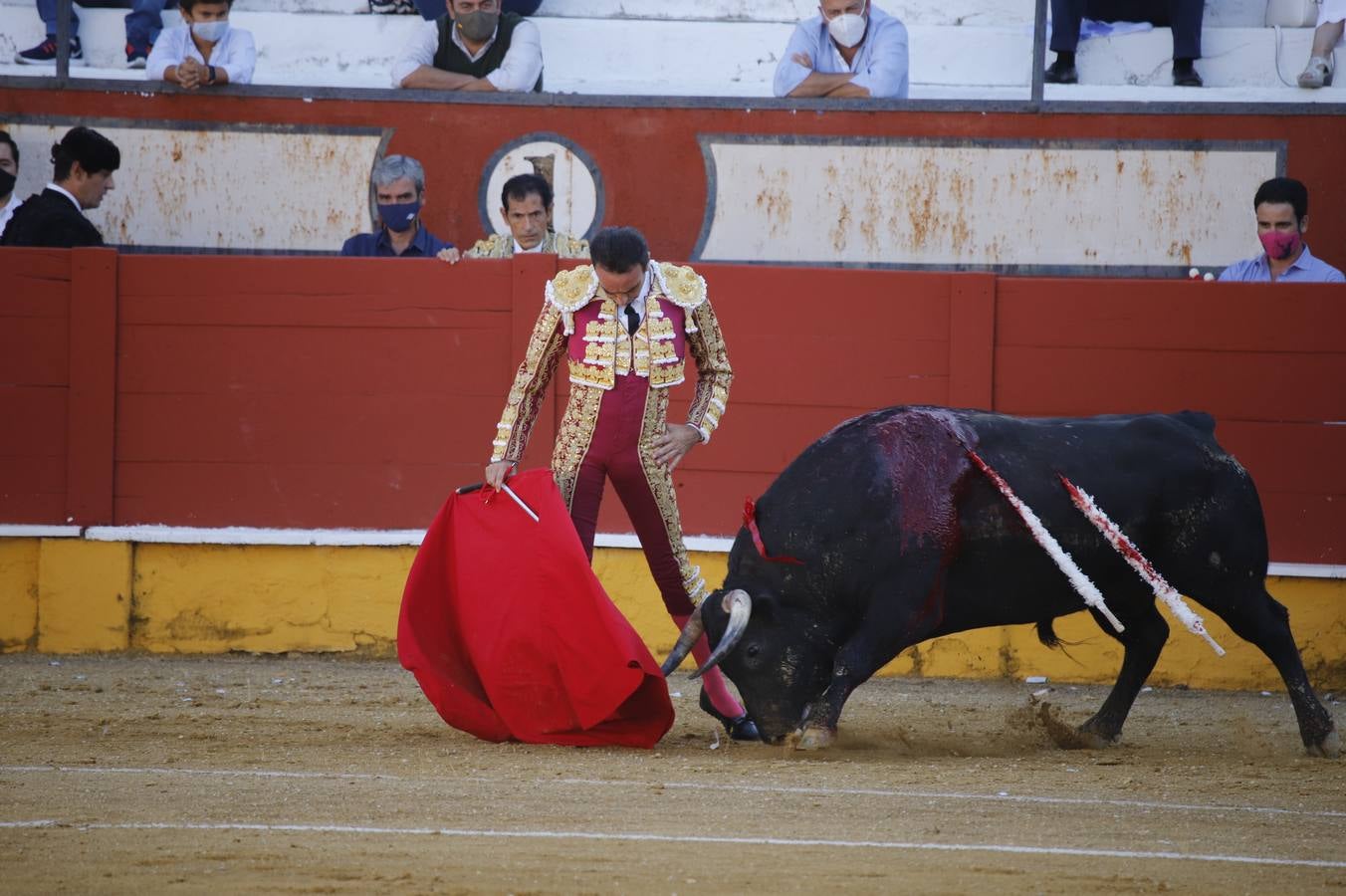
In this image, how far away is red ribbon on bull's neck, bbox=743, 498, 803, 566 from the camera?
4.85 metres

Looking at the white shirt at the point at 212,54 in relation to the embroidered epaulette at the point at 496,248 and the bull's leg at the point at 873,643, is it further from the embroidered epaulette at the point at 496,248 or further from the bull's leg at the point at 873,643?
the bull's leg at the point at 873,643

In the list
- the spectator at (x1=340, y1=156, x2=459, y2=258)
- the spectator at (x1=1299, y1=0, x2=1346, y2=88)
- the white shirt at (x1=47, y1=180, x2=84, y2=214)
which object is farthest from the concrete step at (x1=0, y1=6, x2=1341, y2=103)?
the spectator at (x1=340, y1=156, x2=459, y2=258)

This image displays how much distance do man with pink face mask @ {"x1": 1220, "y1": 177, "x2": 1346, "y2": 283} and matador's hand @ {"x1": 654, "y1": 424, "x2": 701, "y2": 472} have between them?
2.60 m

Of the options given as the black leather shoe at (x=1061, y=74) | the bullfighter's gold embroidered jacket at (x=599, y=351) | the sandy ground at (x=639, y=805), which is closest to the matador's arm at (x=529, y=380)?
the bullfighter's gold embroidered jacket at (x=599, y=351)

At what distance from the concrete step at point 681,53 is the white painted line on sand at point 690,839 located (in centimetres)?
512

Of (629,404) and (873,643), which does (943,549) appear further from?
(629,404)

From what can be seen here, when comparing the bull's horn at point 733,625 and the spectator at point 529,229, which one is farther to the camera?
the spectator at point 529,229

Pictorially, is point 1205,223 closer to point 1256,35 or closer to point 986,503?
point 1256,35

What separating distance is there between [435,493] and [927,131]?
2452 mm

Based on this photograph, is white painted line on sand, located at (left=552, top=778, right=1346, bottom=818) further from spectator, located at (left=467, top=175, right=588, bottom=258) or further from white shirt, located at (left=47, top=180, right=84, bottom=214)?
white shirt, located at (left=47, top=180, right=84, bottom=214)

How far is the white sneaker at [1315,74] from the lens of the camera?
7707 mm

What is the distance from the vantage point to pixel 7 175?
283 inches

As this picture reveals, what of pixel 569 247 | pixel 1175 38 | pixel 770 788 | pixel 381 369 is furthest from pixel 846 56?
pixel 770 788

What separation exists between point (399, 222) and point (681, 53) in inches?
102
